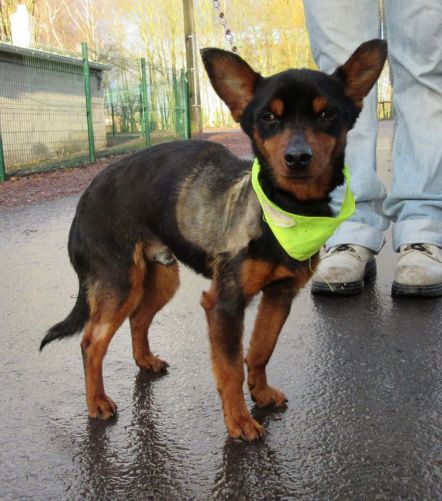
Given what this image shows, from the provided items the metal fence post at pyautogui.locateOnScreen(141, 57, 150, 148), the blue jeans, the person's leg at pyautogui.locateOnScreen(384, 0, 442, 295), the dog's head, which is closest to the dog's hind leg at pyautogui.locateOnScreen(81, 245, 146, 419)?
the dog's head

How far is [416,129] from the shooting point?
13.2 feet

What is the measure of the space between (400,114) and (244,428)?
2630 millimetres

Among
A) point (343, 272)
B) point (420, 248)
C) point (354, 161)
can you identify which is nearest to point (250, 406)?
point (343, 272)

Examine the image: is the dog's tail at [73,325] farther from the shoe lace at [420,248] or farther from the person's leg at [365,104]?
the shoe lace at [420,248]

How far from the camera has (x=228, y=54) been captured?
2551 millimetres

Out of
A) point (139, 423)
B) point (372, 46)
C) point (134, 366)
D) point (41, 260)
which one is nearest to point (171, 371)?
point (134, 366)

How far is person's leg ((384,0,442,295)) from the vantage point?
12.4 feet

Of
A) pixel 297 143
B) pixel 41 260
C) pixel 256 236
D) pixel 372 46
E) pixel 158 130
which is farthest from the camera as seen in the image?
pixel 158 130

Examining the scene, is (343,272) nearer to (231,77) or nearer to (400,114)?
(400,114)

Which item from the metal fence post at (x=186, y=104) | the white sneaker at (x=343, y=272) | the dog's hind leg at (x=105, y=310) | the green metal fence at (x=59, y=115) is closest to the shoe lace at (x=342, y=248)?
the white sneaker at (x=343, y=272)

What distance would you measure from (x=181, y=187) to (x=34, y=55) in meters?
12.8

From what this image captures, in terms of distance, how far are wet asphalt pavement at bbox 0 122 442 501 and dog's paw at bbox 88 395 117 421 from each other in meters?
0.04

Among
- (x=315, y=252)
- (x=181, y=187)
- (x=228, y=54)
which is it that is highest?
(x=228, y=54)

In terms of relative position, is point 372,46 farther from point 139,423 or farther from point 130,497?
point 130,497
